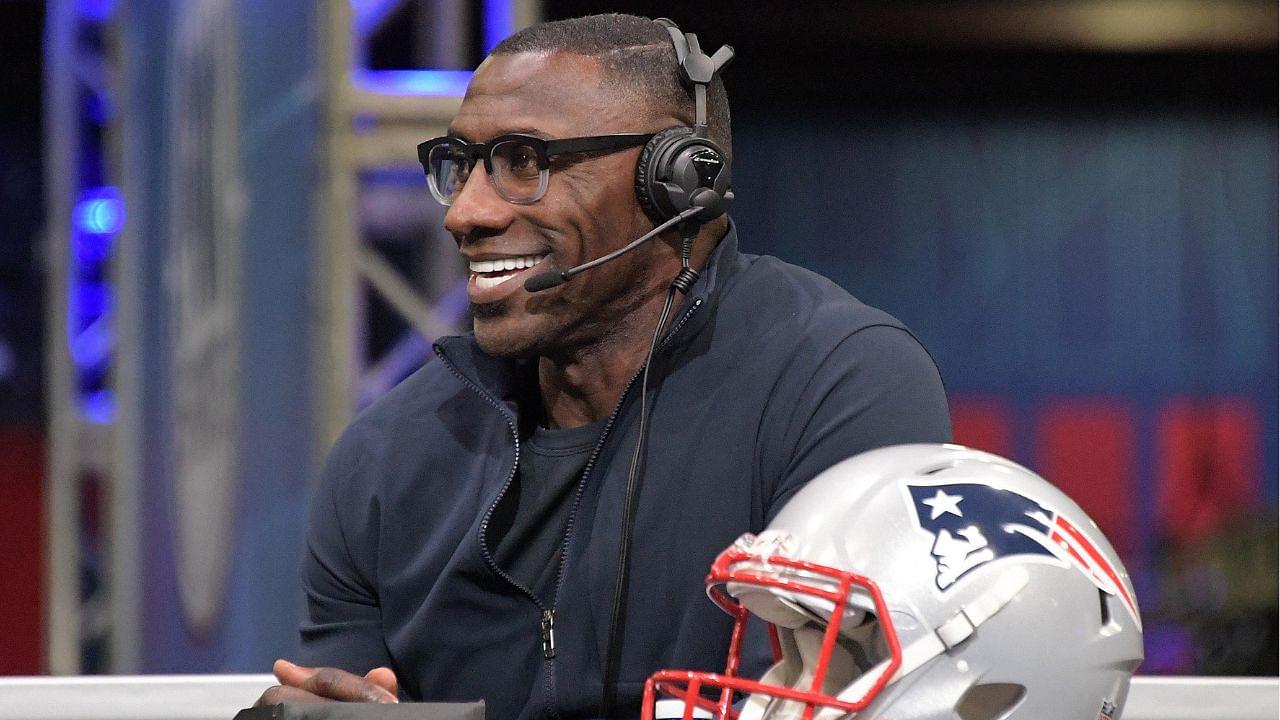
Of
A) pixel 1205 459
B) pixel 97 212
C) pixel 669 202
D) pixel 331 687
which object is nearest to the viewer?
pixel 331 687

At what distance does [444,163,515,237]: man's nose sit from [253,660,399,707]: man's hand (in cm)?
50

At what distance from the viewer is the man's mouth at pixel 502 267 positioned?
1687 mm

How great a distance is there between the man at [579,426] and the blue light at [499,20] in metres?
1.55

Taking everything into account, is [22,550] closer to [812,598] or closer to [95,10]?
[95,10]

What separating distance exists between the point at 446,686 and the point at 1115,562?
2.47ft

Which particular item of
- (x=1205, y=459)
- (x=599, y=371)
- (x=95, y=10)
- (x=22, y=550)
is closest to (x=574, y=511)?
(x=599, y=371)

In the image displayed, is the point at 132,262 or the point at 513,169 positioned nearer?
the point at 513,169

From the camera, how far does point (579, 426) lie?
1736 millimetres

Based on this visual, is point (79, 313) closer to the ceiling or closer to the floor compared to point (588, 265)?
closer to the floor

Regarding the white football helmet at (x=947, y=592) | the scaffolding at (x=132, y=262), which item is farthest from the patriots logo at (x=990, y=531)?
the scaffolding at (x=132, y=262)

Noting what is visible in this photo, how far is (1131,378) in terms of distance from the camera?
4.04 metres

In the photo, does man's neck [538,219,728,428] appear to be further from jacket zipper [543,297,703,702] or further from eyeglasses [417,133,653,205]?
eyeglasses [417,133,653,205]

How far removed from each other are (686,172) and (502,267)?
225 millimetres

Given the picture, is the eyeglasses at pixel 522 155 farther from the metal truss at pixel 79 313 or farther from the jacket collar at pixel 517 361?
the metal truss at pixel 79 313
